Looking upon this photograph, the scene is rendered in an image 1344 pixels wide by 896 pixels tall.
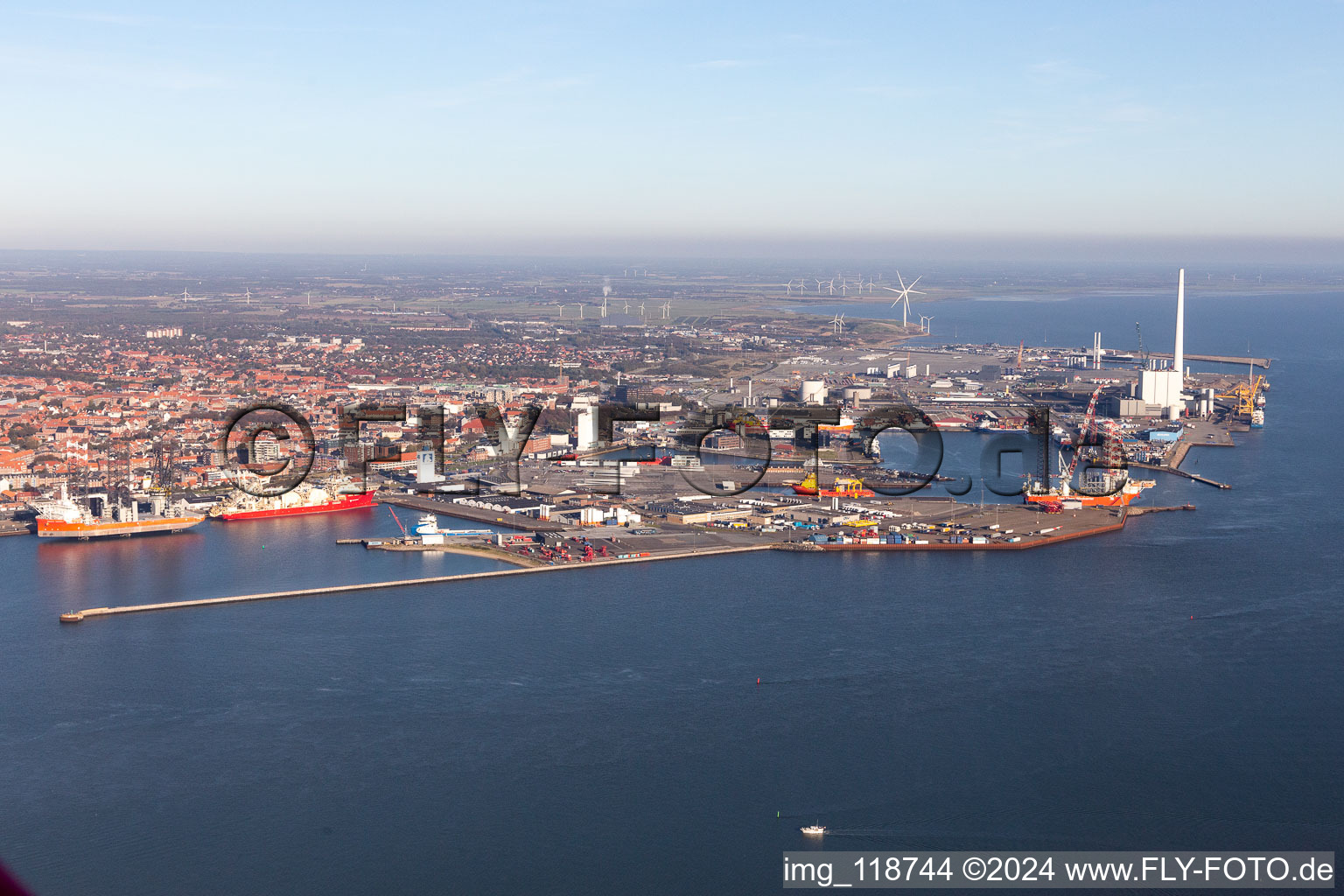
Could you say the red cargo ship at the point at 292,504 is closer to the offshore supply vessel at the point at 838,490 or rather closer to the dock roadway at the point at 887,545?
the dock roadway at the point at 887,545

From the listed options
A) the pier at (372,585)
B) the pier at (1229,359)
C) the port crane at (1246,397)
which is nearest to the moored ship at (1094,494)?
the pier at (372,585)

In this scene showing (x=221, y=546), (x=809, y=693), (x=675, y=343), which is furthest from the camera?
(x=675, y=343)

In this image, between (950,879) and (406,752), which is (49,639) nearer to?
(406,752)

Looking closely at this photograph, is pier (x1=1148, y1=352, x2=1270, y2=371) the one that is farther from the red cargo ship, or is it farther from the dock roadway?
the red cargo ship

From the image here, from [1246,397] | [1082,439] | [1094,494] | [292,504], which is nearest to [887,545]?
[1094,494]

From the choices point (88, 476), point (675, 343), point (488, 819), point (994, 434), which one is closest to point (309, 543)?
point (88, 476)
